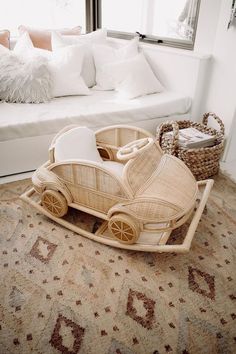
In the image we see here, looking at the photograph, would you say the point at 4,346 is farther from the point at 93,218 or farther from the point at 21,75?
the point at 21,75

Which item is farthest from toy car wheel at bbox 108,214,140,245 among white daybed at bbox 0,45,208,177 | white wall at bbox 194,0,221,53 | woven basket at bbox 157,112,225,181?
white wall at bbox 194,0,221,53

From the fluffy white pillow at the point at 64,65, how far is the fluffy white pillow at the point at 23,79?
0.10 metres

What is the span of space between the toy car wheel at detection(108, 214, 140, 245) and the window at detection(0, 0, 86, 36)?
2.61 meters

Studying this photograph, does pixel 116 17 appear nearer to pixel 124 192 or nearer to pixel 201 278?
pixel 124 192

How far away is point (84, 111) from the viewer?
1971mm

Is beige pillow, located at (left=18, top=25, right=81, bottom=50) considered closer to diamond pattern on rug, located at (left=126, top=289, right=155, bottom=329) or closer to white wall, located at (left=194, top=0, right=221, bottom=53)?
white wall, located at (left=194, top=0, right=221, bottom=53)

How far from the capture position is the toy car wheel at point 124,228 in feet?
4.09

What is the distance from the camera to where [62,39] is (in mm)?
2363

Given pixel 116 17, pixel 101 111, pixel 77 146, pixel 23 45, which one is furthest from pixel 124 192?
pixel 116 17

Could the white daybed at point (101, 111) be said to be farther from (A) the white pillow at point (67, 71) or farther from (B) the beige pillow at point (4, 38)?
(B) the beige pillow at point (4, 38)

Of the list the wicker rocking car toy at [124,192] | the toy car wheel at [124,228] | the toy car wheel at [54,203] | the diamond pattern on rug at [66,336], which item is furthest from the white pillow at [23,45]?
the diamond pattern on rug at [66,336]

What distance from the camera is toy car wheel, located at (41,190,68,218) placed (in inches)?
56.3

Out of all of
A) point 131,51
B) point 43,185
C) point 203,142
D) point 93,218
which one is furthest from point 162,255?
point 131,51

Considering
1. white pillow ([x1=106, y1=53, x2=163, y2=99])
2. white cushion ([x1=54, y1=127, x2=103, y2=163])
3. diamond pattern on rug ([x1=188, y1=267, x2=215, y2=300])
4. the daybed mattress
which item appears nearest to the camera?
diamond pattern on rug ([x1=188, y1=267, x2=215, y2=300])
